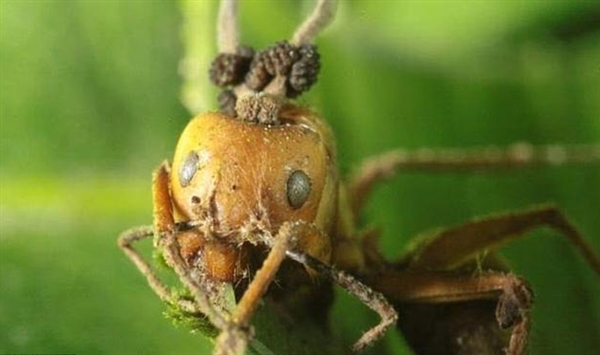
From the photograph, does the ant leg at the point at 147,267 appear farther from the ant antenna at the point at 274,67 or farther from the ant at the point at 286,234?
the ant antenna at the point at 274,67

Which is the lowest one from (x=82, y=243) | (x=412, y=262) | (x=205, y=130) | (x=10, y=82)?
(x=412, y=262)

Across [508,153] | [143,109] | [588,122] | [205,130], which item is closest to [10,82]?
[143,109]

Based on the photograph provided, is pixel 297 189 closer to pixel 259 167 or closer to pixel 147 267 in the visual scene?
pixel 259 167

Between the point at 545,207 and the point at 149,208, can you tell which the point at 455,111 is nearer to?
the point at 545,207

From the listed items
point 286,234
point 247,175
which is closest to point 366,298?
point 286,234

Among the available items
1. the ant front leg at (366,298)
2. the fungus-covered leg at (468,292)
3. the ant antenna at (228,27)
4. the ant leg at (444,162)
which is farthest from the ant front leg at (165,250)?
the ant leg at (444,162)

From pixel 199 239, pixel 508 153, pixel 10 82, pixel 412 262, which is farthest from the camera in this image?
pixel 508 153

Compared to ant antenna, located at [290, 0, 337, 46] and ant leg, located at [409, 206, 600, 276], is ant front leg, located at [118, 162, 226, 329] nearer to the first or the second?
ant antenna, located at [290, 0, 337, 46]
